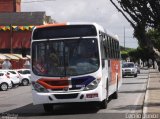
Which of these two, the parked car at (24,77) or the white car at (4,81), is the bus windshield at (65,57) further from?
the parked car at (24,77)

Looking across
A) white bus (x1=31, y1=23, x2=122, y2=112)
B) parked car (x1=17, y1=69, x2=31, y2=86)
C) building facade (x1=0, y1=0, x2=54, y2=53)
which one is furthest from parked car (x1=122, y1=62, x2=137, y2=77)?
white bus (x1=31, y1=23, x2=122, y2=112)

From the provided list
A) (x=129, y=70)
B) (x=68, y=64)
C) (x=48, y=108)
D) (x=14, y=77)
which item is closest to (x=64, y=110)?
(x=48, y=108)

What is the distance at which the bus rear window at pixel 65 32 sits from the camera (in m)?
17.8

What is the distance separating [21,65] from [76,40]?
164ft

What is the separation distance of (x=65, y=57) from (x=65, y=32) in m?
0.92

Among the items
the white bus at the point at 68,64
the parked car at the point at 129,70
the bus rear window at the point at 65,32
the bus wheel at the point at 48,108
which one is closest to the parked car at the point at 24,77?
the parked car at the point at 129,70

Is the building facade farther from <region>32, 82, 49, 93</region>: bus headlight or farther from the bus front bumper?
the bus front bumper

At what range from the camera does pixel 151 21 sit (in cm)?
2352

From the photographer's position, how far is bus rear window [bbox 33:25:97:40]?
17.8 m

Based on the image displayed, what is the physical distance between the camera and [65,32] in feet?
58.7

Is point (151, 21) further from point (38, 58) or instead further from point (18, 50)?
point (18, 50)

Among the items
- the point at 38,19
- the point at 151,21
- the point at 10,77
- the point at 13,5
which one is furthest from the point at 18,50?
the point at 151,21

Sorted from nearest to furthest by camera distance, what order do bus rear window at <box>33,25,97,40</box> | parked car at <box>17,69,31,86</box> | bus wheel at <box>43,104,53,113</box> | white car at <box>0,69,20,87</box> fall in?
bus rear window at <box>33,25,97,40</box> < bus wheel at <box>43,104,53,113</box> < white car at <box>0,69,20,87</box> < parked car at <box>17,69,31,86</box>

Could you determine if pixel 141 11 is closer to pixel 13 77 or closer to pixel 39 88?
pixel 39 88
